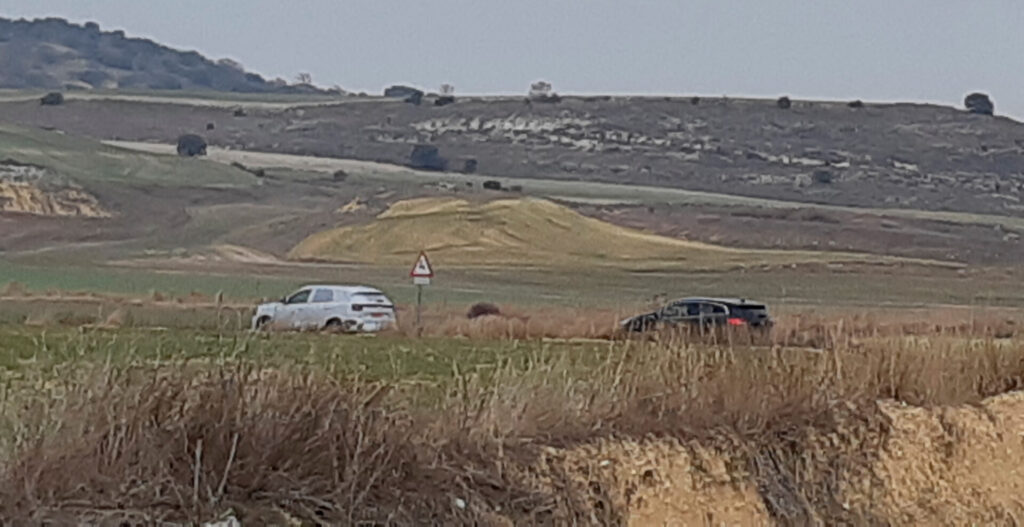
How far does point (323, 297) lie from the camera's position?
136 feet

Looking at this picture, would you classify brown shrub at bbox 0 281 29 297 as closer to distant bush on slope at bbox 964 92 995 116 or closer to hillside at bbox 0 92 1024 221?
hillside at bbox 0 92 1024 221

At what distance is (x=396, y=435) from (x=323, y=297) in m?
29.9

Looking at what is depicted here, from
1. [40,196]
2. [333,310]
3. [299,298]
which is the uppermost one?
[299,298]

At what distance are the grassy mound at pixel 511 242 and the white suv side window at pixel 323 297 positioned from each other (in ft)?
139

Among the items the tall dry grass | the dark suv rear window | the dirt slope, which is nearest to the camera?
the tall dry grass

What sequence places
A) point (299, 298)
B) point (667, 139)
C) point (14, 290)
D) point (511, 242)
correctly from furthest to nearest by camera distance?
point (667, 139), point (511, 242), point (14, 290), point (299, 298)

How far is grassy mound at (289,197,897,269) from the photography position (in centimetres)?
8819

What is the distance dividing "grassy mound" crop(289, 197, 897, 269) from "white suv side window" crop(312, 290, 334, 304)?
42354 millimetres

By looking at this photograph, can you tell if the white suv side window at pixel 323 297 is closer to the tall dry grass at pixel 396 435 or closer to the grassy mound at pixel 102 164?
the tall dry grass at pixel 396 435

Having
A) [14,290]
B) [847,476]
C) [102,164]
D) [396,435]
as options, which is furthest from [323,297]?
[102,164]

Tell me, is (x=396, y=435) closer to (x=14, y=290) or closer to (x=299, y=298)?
(x=299, y=298)

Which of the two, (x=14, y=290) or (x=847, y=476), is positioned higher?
(x=847, y=476)

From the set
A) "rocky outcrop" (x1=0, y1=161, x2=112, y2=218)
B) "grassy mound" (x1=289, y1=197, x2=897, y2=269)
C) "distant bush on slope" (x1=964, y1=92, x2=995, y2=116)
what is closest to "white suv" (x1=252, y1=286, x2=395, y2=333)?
"grassy mound" (x1=289, y1=197, x2=897, y2=269)

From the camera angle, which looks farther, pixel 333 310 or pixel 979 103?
pixel 979 103
